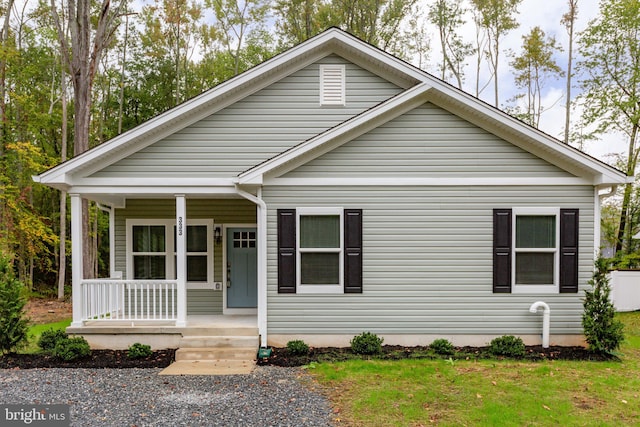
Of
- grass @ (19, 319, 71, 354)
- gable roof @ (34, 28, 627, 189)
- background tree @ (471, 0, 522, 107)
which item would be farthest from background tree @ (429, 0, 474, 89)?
grass @ (19, 319, 71, 354)

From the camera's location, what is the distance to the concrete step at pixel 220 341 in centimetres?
750

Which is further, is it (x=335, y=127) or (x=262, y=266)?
(x=262, y=266)

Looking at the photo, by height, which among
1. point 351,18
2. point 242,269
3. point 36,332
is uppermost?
point 351,18

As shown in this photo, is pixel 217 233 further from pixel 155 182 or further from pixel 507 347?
pixel 507 347

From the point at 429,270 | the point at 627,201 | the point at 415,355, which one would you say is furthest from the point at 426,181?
the point at 627,201

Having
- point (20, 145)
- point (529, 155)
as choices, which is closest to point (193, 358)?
point (529, 155)

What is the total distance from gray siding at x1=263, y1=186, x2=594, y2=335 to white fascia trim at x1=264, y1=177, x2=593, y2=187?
10 cm

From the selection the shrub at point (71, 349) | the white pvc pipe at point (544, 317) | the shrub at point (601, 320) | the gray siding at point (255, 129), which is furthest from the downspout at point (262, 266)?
the shrub at point (601, 320)

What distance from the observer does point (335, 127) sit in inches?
295

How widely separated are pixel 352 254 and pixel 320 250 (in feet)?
1.99

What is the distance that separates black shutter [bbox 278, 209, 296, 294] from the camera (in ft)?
25.1

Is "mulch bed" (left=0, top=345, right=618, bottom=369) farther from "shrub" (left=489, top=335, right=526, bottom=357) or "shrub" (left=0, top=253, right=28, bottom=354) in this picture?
"shrub" (left=0, top=253, right=28, bottom=354)

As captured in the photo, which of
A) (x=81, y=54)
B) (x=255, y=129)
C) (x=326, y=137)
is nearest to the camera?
(x=326, y=137)

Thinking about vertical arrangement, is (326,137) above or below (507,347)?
above
